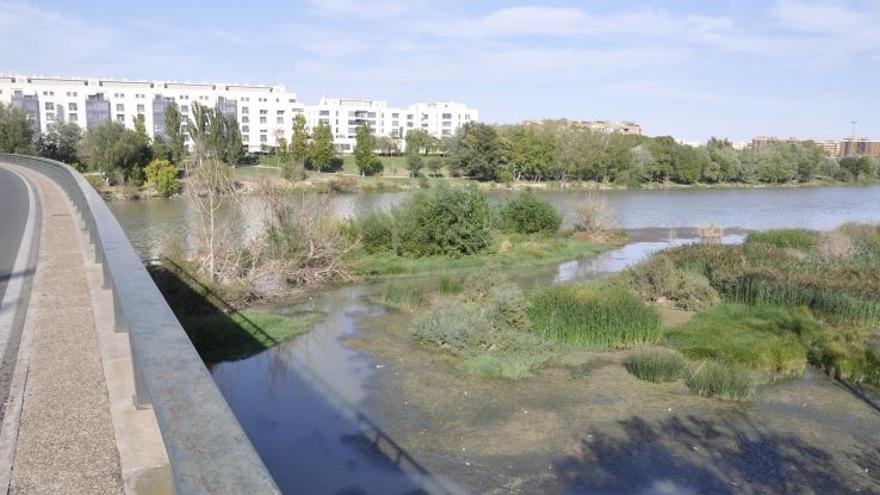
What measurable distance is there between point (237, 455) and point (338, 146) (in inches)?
4434

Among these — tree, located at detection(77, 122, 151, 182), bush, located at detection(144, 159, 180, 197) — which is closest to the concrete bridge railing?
bush, located at detection(144, 159, 180, 197)

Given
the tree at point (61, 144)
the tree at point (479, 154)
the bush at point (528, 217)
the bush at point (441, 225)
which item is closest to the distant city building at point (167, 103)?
the tree at point (61, 144)

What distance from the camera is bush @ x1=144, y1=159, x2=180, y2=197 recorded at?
56.3 meters

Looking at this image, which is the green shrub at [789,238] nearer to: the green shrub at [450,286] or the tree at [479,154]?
the green shrub at [450,286]

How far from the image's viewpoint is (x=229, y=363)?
13.6 metres

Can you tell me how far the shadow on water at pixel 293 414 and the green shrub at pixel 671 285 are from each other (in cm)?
915

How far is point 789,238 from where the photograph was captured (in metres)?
30.5

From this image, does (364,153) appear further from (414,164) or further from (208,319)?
(208,319)

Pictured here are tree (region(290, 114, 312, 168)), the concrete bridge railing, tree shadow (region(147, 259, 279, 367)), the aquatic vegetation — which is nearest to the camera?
the concrete bridge railing

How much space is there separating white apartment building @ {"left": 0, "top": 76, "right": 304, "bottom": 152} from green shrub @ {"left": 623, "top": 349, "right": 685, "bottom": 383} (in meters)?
88.5

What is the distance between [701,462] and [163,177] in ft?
178

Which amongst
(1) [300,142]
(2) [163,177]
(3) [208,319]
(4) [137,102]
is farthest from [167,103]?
(3) [208,319]

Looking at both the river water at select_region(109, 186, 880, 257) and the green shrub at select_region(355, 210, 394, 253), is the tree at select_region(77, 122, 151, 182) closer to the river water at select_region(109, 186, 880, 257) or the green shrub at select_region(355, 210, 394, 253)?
the river water at select_region(109, 186, 880, 257)

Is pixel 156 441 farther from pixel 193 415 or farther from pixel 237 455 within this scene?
pixel 237 455
